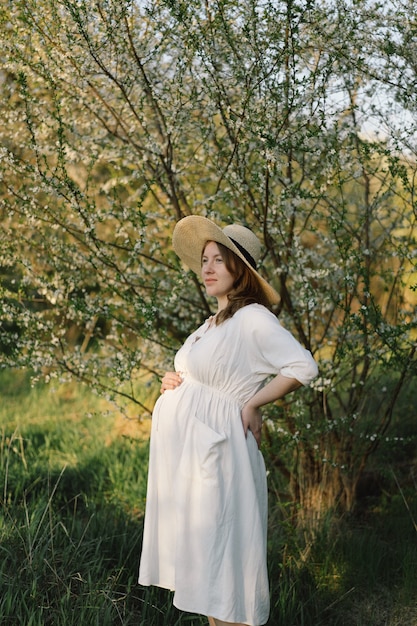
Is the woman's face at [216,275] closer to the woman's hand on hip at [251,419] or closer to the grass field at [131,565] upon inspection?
the woman's hand on hip at [251,419]

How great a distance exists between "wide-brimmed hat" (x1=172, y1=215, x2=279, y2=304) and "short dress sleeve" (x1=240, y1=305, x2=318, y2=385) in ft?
0.55

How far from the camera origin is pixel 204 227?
3016 millimetres

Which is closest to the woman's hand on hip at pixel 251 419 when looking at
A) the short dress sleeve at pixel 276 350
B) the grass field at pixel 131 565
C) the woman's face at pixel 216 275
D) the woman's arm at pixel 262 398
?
the woman's arm at pixel 262 398

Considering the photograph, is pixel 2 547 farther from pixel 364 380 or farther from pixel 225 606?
pixel 364 380

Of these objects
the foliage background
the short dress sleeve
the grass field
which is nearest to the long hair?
the short dress sleeve

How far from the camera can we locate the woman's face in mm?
2973

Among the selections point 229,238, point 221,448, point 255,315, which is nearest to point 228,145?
point 229,238

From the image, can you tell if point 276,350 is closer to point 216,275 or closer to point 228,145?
point 216,275

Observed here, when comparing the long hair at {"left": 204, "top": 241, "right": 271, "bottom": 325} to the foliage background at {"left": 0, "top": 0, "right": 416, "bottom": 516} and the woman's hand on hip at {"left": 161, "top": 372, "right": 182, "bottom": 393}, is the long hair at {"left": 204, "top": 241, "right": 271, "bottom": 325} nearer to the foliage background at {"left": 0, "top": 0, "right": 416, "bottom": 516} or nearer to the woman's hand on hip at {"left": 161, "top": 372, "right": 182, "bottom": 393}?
the woman's hand on hip at {"left": 161, "top": 372, "right": 182, "bottom": 393}

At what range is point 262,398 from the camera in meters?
2.79

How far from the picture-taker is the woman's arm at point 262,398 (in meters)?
2.67

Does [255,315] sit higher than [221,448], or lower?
higher

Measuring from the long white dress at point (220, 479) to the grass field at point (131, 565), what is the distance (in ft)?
2.04

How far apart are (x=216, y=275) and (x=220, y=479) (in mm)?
753
